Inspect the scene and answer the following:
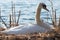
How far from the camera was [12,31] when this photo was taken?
20.7 ft

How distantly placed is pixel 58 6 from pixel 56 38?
11.8 meters

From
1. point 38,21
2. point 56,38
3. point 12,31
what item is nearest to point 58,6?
point 38,21

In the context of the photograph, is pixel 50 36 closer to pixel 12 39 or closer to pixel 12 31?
pixel 12 39

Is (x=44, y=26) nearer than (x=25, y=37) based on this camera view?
No

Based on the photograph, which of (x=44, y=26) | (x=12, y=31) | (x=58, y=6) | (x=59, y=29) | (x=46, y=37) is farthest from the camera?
(x=58, y=6)

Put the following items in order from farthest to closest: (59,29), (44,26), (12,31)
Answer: (44,26) < (12,31) < (59,29)

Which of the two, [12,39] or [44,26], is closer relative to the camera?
[12,39]

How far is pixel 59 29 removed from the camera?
5.70m

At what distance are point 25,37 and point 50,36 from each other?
0.43m

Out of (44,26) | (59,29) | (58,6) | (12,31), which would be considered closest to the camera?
(59,29)

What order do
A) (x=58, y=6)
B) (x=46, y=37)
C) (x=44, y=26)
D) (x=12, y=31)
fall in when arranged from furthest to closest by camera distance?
(x=58, y=6)
(x=44, y=26)
(x=12, y=31)
(x=46, y=37)

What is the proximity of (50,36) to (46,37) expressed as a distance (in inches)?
3.0

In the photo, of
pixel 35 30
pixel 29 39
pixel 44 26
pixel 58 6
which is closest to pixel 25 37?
pixel 29 39

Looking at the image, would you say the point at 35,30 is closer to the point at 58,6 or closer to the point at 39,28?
the point at 39,28
